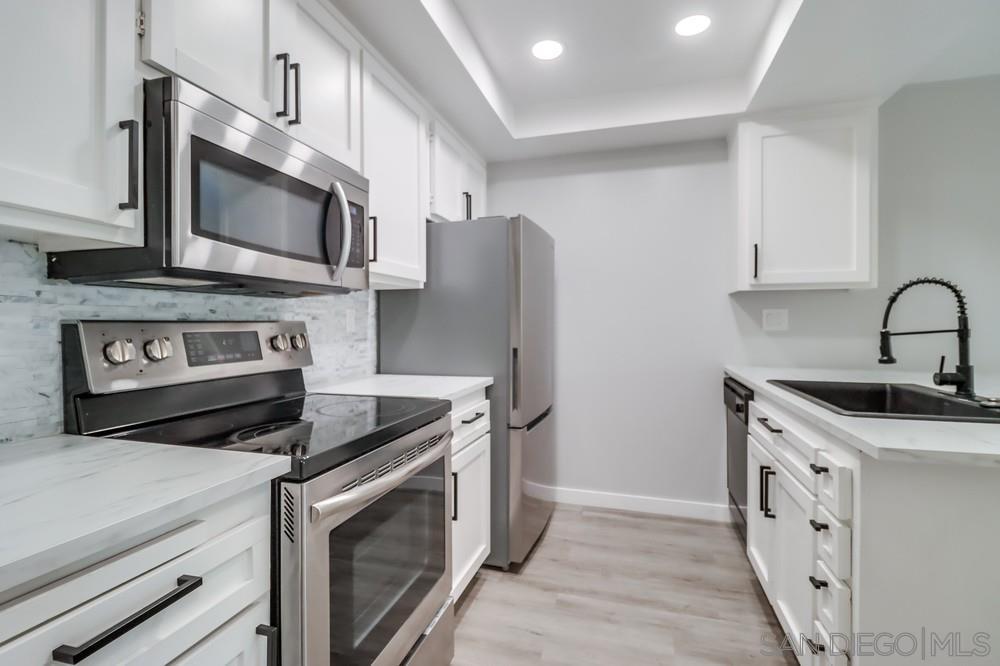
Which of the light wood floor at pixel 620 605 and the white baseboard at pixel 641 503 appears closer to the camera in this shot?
the light wood floor at pixel 620 605

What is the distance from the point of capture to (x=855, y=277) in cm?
219

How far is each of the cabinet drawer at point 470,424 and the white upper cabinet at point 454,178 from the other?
3.34 ft

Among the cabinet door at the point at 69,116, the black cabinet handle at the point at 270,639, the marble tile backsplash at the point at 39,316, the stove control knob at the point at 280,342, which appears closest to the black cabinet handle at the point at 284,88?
the cabinet door at the point at 69,116

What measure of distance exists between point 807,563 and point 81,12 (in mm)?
2155

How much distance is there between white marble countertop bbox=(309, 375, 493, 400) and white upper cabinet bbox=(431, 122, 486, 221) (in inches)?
33.6

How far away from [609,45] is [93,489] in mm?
2415

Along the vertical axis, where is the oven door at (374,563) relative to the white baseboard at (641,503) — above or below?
above

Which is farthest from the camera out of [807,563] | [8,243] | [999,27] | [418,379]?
[418,379]

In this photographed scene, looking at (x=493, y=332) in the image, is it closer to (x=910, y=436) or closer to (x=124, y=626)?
(x=910, y=436)

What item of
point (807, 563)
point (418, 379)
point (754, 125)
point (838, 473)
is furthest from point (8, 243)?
point (754, 125)

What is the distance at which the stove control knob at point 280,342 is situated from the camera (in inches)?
60.2

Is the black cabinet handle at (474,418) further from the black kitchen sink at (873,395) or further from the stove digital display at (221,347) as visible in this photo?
the black kitchen sink at (873,395)

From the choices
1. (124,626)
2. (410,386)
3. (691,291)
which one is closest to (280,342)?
(410,386)

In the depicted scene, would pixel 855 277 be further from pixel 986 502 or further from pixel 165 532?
pixel 165 532
